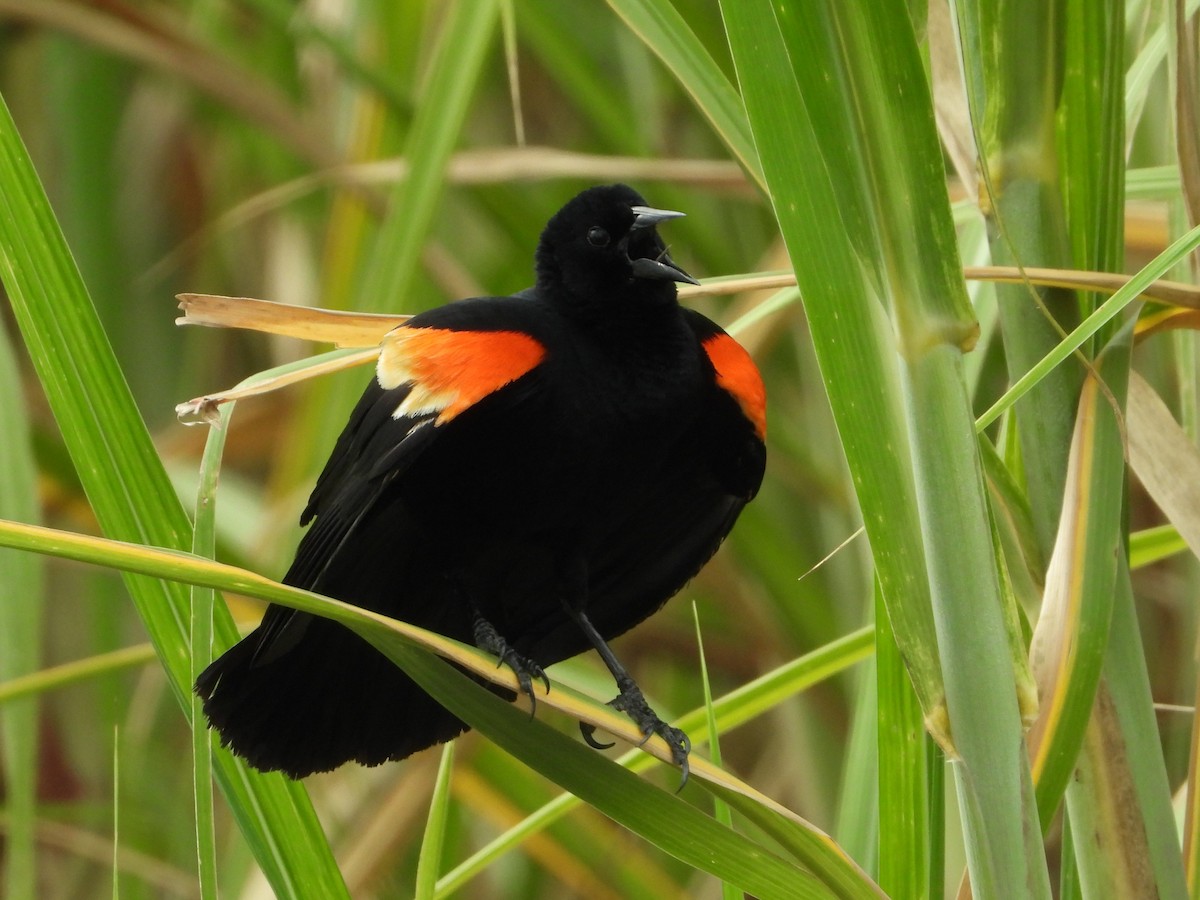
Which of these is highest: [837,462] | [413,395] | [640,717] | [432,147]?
[432,147]

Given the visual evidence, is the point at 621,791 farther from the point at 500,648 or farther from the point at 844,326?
the point at 500,648

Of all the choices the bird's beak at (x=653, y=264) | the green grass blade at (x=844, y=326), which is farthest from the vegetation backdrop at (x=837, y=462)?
the bird's beak at (x=653, y=264)

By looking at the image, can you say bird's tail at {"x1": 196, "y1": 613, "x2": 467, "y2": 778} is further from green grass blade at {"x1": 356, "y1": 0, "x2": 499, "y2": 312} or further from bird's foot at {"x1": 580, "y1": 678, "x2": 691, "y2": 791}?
green grass blade at {"x1": 356, "y1": 0, "x2": 499, "y2": 312}

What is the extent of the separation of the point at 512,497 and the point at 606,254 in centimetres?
23

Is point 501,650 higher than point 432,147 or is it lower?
lower

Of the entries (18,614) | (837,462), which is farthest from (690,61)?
(837,462)

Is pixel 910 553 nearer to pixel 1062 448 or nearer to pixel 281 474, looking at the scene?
pixel 1062 448

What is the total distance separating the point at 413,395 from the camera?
0.82 metres

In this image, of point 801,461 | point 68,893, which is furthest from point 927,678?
point 68,893

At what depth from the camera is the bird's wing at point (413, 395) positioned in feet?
2.61

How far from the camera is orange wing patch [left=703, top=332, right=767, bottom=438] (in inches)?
34.7

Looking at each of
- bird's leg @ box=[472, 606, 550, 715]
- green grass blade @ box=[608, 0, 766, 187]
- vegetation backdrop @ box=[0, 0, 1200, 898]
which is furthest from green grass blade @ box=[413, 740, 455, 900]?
green grass blade @ box=[608, 0, 766, 187]

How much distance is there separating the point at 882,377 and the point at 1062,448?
14 centimetres

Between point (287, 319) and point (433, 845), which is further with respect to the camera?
point (287, 319)
